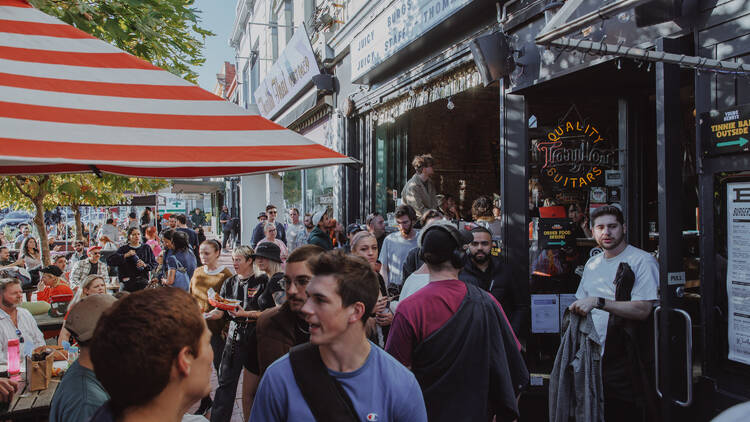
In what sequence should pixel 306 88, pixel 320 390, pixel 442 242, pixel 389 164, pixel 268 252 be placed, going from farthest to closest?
pixel 306 88
pixel 389 164
pixel 268 252
pixel 442 242
pixel 320 390

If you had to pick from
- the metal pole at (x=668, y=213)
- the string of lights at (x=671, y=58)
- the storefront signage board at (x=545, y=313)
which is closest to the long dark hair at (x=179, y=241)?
the storefront signage board at (x=545, y=313)

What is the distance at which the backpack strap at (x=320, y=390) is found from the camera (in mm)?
1899

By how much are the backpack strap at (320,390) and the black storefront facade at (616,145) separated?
245cm

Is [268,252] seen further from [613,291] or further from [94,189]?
[94,189]

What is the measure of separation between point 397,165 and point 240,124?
766 centimetres

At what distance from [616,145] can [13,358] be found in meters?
6.31

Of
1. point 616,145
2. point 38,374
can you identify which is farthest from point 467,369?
point 616,145

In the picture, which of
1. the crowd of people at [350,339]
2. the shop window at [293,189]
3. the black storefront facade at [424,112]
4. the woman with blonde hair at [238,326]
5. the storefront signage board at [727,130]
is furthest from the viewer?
the shop window at [293,189]

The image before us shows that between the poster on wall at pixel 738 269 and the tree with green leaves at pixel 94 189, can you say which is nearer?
the poster on wall at pixel 738 269

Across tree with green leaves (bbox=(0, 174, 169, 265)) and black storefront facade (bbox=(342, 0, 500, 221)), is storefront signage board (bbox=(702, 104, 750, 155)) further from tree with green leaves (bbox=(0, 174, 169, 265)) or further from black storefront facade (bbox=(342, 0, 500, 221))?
tree with green leaves (bbox=(0, 174, 169, 265))

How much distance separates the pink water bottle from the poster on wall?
18.1 ft

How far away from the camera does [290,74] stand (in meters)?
14.2

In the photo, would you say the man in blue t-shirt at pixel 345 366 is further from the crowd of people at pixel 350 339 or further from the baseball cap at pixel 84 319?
the baseball cap at pixel 84 319

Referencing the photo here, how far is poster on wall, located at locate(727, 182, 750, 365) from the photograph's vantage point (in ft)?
11.3
